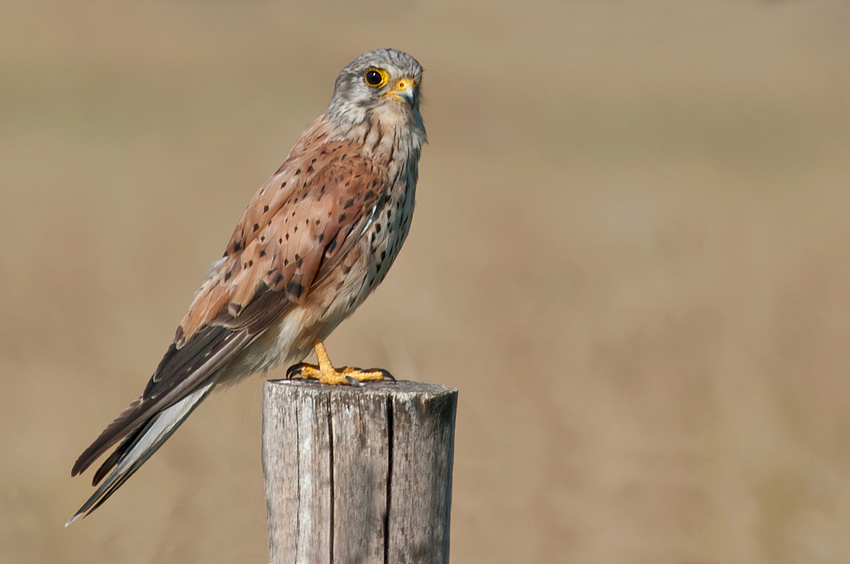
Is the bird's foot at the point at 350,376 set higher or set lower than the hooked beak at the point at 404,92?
lower

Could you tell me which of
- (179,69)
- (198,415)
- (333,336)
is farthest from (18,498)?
(179,69)

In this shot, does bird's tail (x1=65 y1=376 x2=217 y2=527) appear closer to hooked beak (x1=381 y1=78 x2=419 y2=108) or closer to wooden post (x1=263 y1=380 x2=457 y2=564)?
wooden post (x1=263 y1=380 x2=457 y2=564)

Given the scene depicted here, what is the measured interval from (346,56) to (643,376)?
59.5 feet

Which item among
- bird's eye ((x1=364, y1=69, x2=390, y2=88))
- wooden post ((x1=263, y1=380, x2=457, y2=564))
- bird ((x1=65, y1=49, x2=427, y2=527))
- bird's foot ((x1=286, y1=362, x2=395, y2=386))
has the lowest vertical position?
wooden post ((x1=263, y1=380, x2=457, y2=564))

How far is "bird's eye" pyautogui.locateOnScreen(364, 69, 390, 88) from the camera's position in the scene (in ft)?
13.6

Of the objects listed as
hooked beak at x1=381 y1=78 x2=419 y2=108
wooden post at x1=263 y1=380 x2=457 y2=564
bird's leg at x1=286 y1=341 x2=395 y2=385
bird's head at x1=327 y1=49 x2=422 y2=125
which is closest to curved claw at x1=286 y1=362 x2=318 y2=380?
bird's leg at x1=286 y1=341 x2=395 y2=385

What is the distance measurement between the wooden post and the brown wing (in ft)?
2.77

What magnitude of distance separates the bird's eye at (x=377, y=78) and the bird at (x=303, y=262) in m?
0.06

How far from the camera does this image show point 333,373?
3.71 metres

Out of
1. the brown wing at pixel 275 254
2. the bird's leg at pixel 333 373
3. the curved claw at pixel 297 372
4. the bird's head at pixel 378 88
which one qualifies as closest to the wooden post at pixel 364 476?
the bird's leg at pixel 333 373

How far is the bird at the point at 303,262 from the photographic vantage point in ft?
11.8

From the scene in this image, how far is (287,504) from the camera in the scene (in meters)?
2.89

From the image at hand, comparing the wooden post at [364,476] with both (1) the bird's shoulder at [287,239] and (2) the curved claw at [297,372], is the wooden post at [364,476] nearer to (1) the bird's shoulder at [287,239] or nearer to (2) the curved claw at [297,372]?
(1) the bird's shoulder at [287,239]

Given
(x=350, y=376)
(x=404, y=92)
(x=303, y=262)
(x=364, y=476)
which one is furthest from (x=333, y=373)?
(x=404, y=92)
